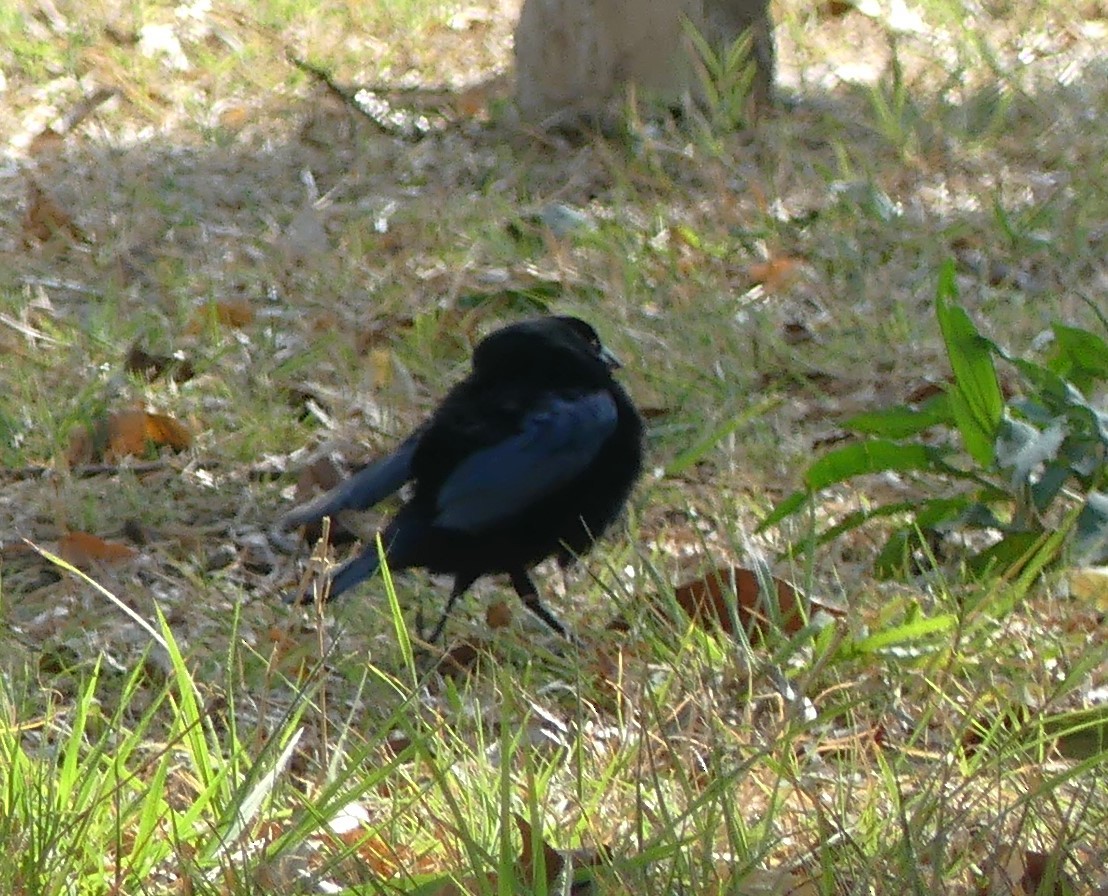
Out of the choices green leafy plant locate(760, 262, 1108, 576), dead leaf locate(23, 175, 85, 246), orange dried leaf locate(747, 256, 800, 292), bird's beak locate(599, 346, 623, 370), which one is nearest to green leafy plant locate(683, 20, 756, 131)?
orange dried leaf locate(747, 256, 800, 292)

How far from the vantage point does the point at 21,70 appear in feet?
22.0

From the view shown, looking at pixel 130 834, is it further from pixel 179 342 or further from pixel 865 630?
pixel 179 342

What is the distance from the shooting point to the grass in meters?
2.19

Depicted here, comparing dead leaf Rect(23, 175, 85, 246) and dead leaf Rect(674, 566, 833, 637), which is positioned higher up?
dead leaf Rect(23, 175, 85, 246)

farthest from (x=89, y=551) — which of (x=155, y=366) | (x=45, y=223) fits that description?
(x=45, y=223)

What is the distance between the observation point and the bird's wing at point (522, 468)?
3322mm

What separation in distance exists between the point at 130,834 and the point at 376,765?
475 mm

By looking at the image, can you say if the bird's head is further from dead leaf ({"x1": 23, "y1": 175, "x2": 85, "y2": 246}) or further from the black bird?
dead leaf ({"x1": 23, "y1": 175, "x2": 85, "y2": 246})

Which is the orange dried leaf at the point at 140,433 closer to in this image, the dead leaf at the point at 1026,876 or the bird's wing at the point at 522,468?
the bird's wing at the point at 522,468

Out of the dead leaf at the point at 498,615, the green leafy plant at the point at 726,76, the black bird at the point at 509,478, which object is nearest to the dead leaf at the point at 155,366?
the black bird at the point at 509,478

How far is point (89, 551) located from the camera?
366 cm

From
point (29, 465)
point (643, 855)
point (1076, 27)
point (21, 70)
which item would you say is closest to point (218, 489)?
point (29, 465)

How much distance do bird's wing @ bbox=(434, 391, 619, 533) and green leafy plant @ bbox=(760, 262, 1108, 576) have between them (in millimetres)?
372

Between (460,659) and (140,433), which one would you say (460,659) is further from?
(140,433)
